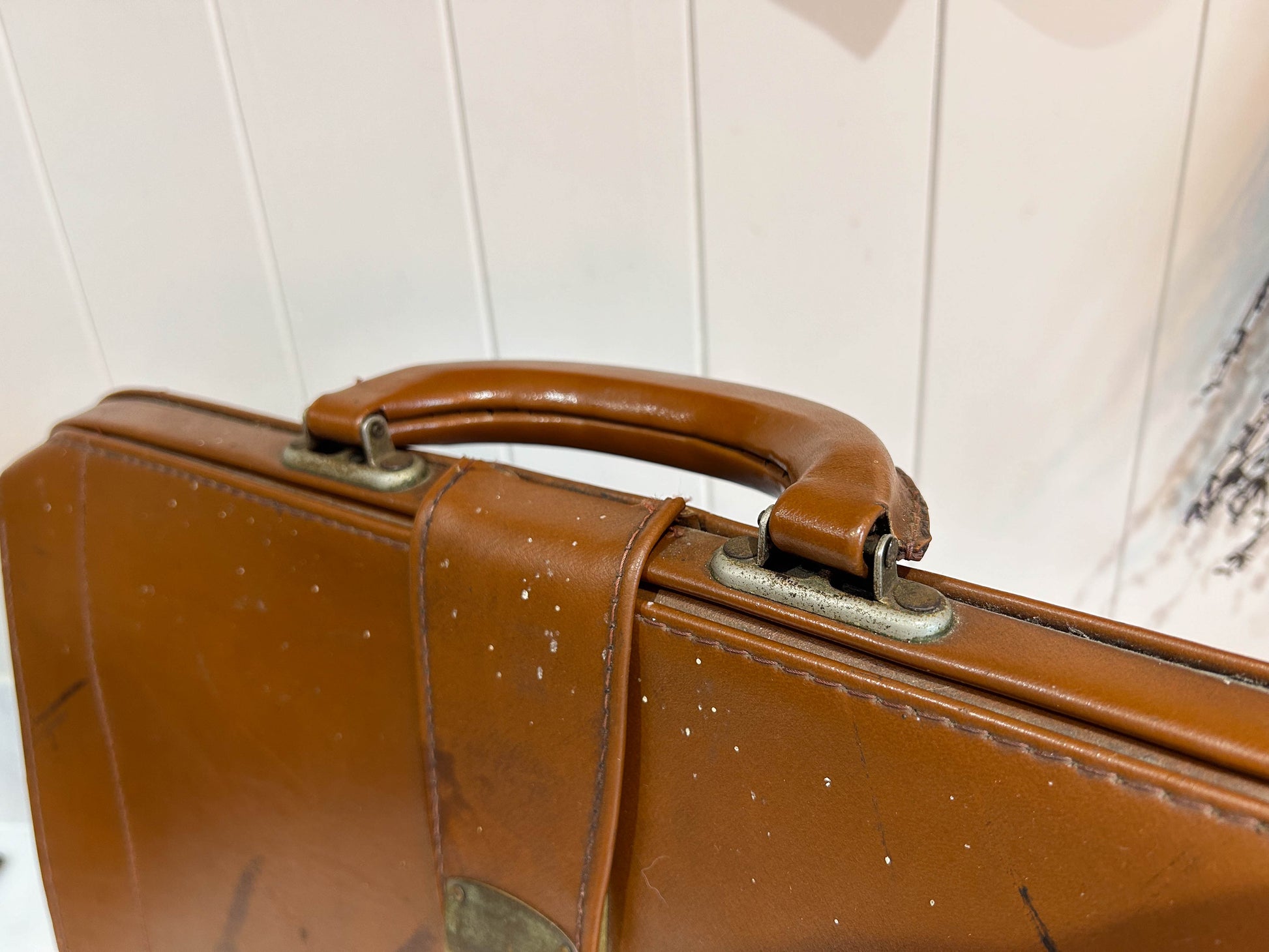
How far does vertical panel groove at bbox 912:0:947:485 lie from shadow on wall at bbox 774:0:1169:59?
0.03 m

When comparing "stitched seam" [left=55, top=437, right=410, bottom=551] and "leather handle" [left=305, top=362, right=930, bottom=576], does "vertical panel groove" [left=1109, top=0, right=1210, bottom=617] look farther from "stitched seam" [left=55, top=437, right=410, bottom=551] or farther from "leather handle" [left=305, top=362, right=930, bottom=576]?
"stitched seam" [left=55, top=437, right=410, bottom=551]

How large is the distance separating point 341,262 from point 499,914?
0.51 m

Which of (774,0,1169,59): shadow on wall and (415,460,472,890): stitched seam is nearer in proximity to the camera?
(415,460,472,890): stitched seam

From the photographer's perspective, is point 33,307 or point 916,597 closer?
point 916,597

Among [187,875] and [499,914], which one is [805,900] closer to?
[499,914]

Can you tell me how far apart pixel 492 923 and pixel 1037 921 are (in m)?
0.24

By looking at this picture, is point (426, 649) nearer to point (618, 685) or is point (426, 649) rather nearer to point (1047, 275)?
point (618, 685)

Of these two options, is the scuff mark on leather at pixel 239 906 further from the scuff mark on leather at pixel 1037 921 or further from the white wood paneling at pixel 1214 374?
the white wood paneling at pixel 1214 374

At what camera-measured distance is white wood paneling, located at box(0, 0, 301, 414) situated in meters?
0.63

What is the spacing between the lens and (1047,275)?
559 millimetres

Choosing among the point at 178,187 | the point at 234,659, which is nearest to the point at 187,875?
the point at 234,659

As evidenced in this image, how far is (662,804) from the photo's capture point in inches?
14.0

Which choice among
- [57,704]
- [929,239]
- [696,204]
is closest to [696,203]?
[696,204]

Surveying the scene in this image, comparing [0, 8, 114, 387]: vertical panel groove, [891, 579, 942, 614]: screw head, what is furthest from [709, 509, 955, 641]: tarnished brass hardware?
[0, 8, 114, 387]: vertical panel groove
